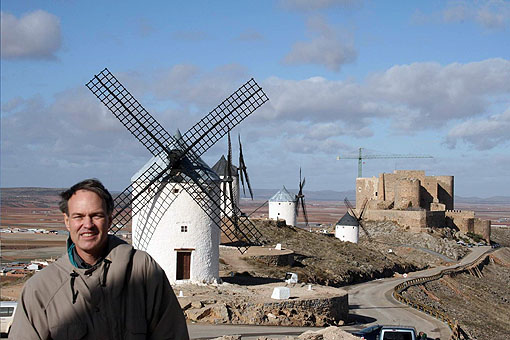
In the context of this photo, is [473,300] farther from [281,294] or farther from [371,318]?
[281,294]

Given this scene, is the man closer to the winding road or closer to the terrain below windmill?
the winding road

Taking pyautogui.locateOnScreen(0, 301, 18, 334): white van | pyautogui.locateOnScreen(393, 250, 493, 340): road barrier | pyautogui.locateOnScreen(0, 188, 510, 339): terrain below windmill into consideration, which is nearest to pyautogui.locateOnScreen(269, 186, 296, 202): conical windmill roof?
pyautogui.locateOnScreen(0, 188, 510, 339): terrain below windmill

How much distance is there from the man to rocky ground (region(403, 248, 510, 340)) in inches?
824

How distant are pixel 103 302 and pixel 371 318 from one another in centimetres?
1910

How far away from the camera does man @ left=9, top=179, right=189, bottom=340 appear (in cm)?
300

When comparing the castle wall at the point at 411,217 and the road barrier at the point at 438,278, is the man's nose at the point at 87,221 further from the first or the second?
the castle wall at the point at 411,217

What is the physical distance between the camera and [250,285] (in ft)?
70.6

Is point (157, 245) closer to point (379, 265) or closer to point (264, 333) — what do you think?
point (264, 333)

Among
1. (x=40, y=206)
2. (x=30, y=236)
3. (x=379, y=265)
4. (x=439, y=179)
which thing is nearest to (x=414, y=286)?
(x=379, y=265)

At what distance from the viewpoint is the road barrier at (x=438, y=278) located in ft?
66.0

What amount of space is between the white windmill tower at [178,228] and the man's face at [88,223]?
1641 centimetres

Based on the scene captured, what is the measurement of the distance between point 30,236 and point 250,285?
51.6m

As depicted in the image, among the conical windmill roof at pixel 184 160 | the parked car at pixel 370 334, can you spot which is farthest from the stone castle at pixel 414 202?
the parked car at pixel 370 334

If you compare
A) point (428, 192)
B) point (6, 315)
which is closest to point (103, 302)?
point (6, 315)
